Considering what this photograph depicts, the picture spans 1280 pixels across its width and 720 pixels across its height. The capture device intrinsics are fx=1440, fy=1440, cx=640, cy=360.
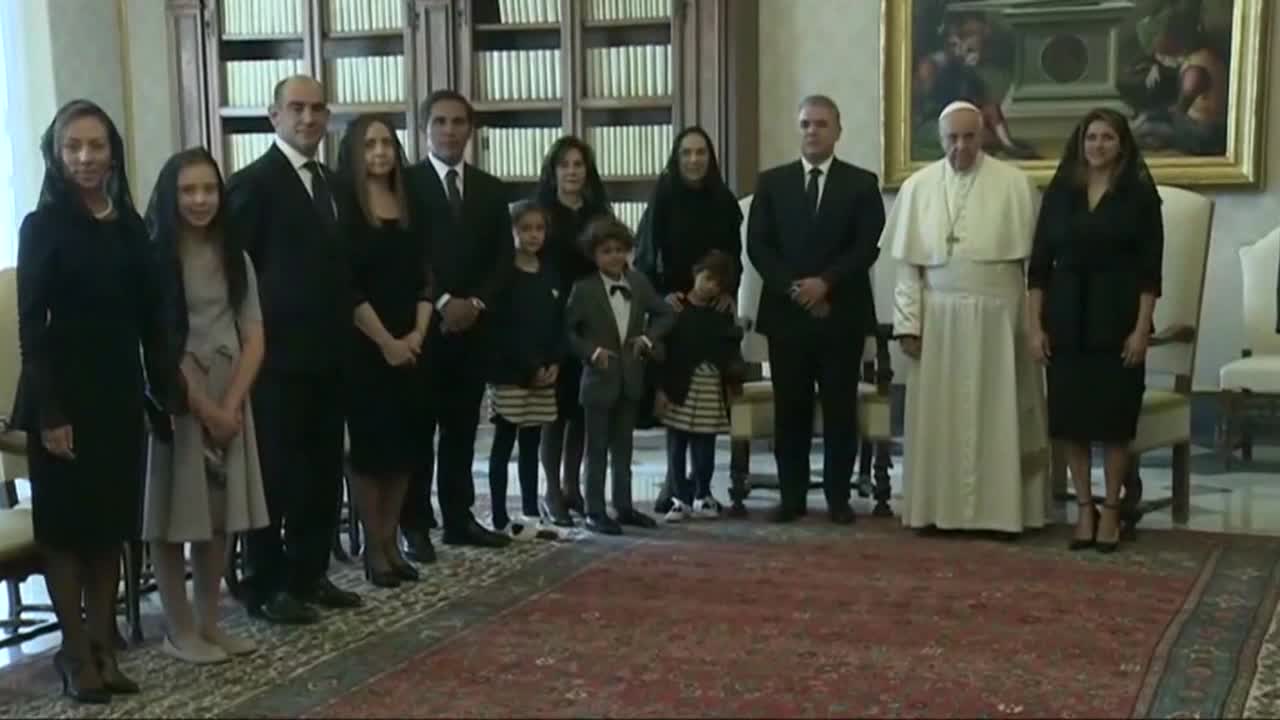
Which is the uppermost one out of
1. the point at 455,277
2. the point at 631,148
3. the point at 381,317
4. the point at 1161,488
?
the point at 631,148

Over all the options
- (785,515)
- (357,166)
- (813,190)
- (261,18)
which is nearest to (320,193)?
(357,166)

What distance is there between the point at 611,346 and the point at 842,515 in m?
1.08

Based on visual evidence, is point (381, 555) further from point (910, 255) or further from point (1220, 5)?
point (1220, 5)

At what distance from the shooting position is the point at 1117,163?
190 inches

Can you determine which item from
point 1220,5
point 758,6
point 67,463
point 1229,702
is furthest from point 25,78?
point 1229,702

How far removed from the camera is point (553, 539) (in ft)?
16.9

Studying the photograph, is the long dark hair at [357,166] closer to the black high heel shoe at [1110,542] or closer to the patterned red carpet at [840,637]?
the patterned red carpet at [840,637]

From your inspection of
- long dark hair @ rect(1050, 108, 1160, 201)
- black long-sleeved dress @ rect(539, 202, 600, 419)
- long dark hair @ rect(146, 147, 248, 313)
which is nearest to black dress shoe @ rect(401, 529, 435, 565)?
black long-sleeved dress @ rect(539, 202, 600, 419)

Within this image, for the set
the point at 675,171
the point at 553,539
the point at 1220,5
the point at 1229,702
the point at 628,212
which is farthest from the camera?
the point at 628,212

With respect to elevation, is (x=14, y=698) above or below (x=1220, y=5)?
below

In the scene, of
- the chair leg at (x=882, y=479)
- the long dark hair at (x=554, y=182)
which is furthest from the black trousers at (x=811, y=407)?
the long dark hair at (x=554, y=182)

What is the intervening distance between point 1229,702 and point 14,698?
2899 millimetres

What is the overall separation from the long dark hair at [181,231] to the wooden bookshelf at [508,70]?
3.85 m

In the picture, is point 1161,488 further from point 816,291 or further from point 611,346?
point 611,346
